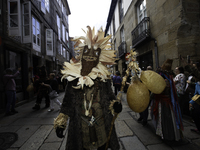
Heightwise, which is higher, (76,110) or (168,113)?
(76,110)

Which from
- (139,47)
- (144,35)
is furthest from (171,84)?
(139,47)

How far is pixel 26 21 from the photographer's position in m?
6.75

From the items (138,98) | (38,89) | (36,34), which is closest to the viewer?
(138,98)

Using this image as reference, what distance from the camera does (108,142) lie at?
1439 mm

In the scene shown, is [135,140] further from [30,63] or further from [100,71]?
[30,63]

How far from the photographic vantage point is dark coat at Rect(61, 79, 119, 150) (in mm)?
1414

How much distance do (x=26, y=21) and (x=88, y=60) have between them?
736 centimetres

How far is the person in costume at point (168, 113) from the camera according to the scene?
234 centimetres

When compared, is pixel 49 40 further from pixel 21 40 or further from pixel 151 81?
pixel 151 81

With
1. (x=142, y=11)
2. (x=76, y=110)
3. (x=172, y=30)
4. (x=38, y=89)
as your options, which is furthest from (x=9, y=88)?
(x=142, y=11)

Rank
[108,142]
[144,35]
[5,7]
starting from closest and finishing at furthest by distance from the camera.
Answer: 1. [108,142]
2. [5,7]
3. [144,35]

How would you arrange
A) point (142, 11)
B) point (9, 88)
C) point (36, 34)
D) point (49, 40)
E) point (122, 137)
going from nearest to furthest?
1. point (122, 137)
2. point (9, 88)
3. point (142, 11)
4. point (36, 34)
5. point (49, 40)

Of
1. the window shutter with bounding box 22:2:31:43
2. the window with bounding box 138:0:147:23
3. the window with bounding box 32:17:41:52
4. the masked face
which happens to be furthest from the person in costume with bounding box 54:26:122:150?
the window with bounding box 32:17:41:52

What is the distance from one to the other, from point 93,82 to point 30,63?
7438 mm
